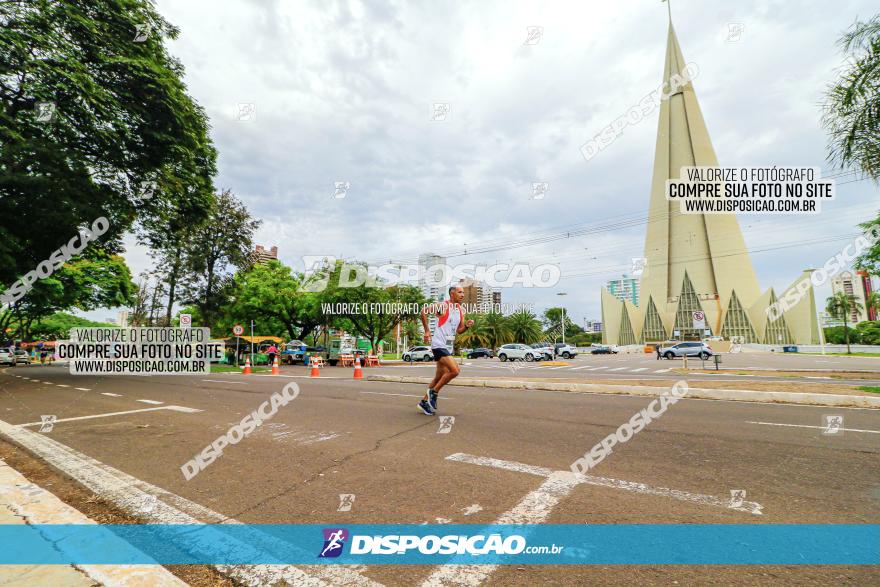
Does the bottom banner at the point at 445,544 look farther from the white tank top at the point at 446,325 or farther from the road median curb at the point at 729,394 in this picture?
the road median curb at the point at 729,394

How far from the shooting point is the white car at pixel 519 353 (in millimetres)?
40344

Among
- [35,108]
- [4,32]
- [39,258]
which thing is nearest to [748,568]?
[4,32]

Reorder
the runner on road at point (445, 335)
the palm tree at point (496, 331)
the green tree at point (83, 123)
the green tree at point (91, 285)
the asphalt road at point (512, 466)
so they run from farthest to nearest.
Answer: the palm tree at point (496, 331)
the green tree at point (91, 285)
the green tree at point (83, 123)
the runner on road at point (445, 335)
the asphalt road at point (512, 466)

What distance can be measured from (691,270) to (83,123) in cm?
8951

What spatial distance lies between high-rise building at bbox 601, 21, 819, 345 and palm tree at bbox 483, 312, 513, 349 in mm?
35490

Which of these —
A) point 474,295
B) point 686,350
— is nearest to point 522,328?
point 474,295

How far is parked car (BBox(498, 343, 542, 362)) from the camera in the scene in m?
40.3

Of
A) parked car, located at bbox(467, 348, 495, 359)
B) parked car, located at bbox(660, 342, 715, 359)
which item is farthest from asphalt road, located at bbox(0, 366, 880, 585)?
parked car, located at bbox(467, 348, 495, 359)

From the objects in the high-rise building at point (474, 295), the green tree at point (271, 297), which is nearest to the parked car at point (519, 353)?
the high-rise building at point (474, 295)

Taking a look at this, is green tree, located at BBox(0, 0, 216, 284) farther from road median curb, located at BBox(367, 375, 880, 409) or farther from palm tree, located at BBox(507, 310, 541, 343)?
palm tree, located at BBox(507, 310, 541, 343)

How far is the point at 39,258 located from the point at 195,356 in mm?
17835

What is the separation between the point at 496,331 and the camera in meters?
65.8

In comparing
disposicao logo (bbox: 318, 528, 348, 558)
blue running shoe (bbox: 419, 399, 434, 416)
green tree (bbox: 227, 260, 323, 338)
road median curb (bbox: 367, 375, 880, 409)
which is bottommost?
road median curb (bbox: 367, 375, 880, 409)

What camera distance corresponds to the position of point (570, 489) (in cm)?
344
